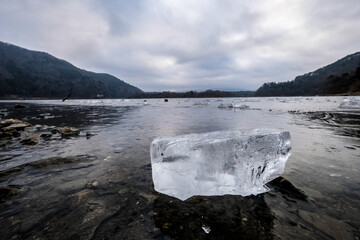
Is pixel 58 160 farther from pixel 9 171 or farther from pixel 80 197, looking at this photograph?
pixel 80 197

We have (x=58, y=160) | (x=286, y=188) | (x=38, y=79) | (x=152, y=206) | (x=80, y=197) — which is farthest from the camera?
(x=38, y=79)

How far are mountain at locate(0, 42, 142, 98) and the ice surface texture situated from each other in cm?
13746

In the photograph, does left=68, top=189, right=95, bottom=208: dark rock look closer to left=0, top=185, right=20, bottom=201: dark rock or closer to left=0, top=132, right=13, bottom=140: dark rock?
left=0, top=185, right=20, bottom=201: dark rock

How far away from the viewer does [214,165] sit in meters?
2.05

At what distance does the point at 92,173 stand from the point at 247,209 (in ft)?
7.54

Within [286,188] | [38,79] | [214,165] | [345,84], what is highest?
[38,79]

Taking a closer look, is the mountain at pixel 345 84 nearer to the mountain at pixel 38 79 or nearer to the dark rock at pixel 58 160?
the dark rock at pixel 58 160

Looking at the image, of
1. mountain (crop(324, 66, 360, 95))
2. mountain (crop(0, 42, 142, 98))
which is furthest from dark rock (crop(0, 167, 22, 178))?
mountain (crop(0, 42, 142, 98))

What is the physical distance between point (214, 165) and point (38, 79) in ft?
570

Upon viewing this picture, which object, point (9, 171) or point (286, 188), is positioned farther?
point (9, 171)

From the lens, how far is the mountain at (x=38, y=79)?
10831 centimetres

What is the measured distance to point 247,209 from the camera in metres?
1.66

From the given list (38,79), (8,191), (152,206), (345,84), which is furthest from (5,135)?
(38,79)

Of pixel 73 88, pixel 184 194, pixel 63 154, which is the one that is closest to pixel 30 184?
pixel 63 154
